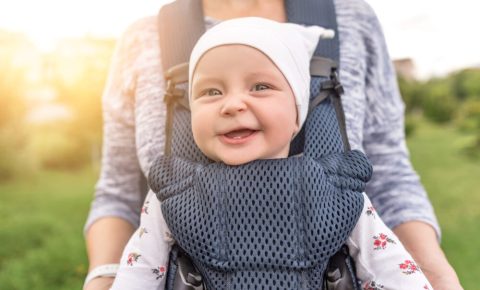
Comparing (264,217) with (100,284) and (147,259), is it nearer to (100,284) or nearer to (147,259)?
(147,259)

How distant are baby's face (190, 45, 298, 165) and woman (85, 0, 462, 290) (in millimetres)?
437

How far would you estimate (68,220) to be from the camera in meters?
7.12

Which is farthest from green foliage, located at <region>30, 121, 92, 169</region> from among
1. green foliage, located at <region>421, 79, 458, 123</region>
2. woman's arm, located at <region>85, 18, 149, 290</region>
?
green foliage, located at <region>421, 79, 458, 123</region>

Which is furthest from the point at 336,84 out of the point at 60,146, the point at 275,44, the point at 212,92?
the point at 60,146

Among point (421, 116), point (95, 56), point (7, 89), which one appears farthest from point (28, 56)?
point (421, 116)

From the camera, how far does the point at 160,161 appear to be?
1616mm

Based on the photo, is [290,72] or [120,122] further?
[120,122]

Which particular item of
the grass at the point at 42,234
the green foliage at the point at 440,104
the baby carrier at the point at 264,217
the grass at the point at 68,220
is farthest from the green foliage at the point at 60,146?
the green foliage at the point at 440,104

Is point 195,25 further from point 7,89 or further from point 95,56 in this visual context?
point 7,89

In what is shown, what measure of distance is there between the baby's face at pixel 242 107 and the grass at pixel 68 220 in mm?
3874

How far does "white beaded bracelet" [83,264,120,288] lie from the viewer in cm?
188

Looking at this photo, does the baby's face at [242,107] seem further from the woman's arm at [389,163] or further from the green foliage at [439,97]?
the green foliage at [439,97]

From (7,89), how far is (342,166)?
819cm

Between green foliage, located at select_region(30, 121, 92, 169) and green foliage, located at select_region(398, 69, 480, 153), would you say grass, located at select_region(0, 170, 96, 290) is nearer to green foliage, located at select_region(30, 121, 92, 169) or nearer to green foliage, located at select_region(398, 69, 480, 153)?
green foliage, located at select_region(30, 121, 92, 169)
